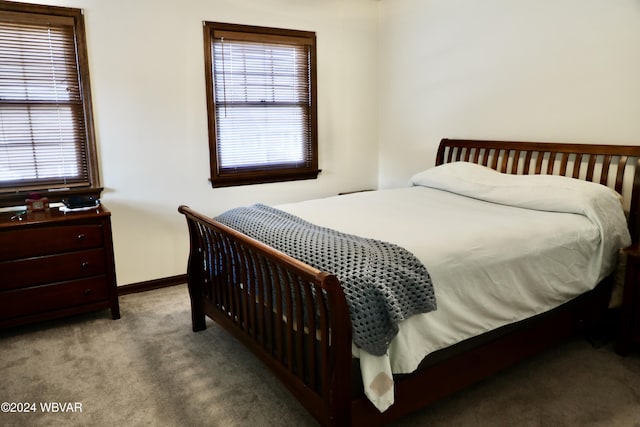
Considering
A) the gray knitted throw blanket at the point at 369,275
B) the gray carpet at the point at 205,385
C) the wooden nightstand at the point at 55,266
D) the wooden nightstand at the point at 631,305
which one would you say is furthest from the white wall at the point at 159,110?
the wooden nightstand at the point at 631,305

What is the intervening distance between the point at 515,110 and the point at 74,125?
3210 millimetres

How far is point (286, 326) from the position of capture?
2.00 metres

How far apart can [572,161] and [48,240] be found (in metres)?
3.42

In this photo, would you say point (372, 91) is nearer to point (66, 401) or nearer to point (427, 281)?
point (427, 281)

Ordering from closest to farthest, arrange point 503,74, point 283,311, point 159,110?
point 283,311, point 503,74, point 159,110

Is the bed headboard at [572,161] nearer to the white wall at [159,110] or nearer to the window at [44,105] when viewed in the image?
the white wall at [159,110]

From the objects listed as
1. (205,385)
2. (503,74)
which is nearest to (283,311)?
(205,385)

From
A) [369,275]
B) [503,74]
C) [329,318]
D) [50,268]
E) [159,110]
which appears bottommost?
[50,268]

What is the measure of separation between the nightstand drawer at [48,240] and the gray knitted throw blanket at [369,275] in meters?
1.40

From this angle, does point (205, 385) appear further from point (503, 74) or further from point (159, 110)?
point (503, 74)

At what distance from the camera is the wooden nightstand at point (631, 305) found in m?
2.47

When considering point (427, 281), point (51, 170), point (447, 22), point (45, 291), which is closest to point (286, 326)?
point (427, 281)

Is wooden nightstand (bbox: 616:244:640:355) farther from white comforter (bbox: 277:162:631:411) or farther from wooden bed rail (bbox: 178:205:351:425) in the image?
wooden bed rail (bbox: 178:205:351:425)

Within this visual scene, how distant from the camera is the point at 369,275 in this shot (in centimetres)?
174
